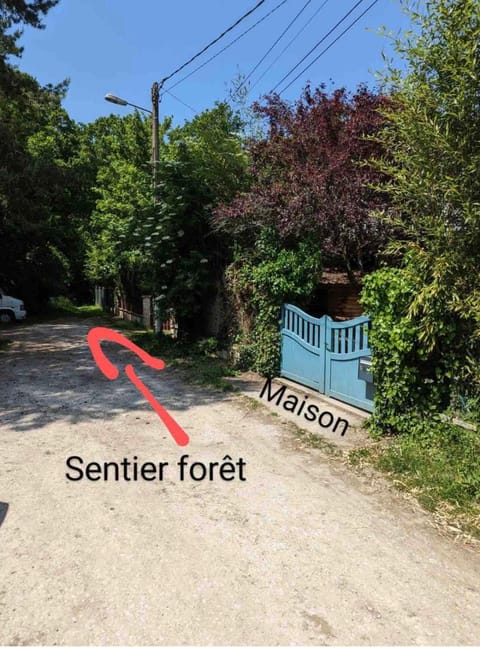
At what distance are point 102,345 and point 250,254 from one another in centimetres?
576

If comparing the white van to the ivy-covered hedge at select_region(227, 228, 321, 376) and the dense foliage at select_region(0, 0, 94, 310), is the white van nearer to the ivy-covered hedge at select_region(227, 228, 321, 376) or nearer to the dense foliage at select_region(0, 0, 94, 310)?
the dense foliage at select_region(0, 0, 94, 310)

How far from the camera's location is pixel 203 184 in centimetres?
998

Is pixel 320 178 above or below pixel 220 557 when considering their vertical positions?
above

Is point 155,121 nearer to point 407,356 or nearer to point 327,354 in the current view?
point 327,354

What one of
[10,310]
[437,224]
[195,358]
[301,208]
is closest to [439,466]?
[437,224]

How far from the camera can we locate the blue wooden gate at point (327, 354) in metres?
5.46

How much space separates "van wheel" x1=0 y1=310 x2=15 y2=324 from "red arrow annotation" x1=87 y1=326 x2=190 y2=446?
5572 millimetres

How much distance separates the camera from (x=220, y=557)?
2.70 m

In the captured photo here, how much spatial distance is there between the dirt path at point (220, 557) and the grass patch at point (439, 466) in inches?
10.4

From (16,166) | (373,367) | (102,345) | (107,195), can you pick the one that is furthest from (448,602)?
(107,195)

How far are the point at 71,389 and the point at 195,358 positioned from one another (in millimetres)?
3037

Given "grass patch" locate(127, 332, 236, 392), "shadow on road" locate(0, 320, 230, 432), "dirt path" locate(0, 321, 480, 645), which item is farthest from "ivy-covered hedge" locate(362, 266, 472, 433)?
"grass patch" locate(127, 332, 236, 392)

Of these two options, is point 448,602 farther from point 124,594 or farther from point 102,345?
point 102,345

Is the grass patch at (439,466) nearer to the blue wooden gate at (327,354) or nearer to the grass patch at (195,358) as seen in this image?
the blue wooden gate at (327,354)
